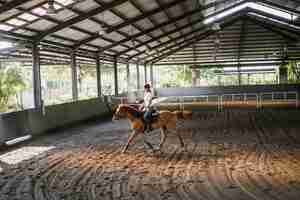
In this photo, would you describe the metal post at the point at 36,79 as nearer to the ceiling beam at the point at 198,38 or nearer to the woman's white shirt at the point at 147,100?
the woman's white shirt at the point at 147,100

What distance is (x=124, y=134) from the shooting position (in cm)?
1388

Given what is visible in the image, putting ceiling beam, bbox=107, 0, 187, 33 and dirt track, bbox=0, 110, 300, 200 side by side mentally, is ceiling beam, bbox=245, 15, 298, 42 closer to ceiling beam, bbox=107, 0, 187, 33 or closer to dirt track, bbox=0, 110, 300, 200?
ceiling beam, bbox=107, 0, 187, 33

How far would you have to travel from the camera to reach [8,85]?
17.3m

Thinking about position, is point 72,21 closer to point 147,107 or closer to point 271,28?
point 147,107

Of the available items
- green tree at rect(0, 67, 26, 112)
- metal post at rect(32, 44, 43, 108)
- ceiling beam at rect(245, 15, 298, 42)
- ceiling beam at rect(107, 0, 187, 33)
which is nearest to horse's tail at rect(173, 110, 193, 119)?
metal post at rect(32, 44, 43, 108)

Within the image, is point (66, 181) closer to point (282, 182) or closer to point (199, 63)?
point (282, 182)

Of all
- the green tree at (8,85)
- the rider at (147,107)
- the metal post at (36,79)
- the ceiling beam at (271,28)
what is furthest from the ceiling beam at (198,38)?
the rider at (147,107)

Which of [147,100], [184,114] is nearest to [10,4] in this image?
[147,100]

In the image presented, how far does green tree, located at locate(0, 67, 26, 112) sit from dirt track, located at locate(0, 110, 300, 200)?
13.6 ft

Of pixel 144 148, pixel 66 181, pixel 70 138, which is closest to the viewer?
pixel 66 181

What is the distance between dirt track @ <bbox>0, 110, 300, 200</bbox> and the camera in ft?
20.3

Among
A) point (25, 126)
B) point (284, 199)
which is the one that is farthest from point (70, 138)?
point (284, 199)

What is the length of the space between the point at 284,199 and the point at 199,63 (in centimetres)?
3133

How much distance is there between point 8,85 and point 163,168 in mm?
11732
